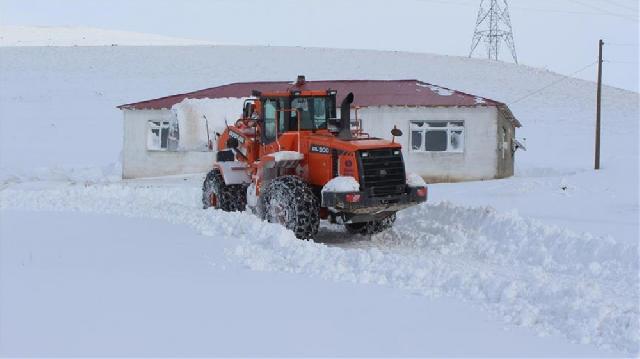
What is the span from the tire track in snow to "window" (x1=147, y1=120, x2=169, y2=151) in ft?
43.9

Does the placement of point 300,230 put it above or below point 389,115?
below

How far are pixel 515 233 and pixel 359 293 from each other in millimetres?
5213

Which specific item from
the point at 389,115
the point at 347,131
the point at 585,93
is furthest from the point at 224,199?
the point at 585,93

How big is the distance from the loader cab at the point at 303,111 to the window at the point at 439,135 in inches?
558

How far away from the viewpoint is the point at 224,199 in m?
15.7

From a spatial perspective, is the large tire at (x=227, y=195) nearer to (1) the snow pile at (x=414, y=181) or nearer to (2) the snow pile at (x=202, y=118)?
(2) the snow pile at (x=202, y=118)

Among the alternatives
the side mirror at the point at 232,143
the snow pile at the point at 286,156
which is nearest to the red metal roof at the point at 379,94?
the side mirror at the point at 232,143

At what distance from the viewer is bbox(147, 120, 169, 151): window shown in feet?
98.5

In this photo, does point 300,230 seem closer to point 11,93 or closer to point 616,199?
point 616,199

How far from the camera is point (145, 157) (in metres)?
30.3

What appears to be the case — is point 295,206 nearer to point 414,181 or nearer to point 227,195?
point 414,181

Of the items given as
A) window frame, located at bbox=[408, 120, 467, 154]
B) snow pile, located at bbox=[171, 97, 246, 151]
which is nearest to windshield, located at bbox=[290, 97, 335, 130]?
snow pile, located at bbox=[171, 97, 246, 151]

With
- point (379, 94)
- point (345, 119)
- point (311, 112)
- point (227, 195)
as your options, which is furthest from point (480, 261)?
point (379, 94)

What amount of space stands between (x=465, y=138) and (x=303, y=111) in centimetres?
1469
